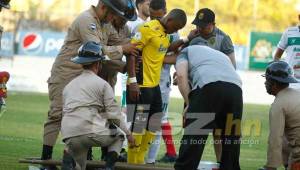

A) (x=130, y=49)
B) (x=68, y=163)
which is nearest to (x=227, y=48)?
(x=130, y=49)

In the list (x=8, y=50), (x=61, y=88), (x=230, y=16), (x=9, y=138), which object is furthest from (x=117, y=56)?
(x=230, y=16)

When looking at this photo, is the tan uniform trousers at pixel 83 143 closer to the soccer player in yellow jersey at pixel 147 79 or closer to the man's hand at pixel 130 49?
the soccer player in yellow jersey at pixel 147 79

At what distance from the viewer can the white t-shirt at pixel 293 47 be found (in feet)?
37.7

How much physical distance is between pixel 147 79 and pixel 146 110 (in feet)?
1.31

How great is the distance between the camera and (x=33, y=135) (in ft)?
44.1

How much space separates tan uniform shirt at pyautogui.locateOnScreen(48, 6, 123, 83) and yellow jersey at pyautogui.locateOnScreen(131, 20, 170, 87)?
0.48m

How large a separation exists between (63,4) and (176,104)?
3969cm

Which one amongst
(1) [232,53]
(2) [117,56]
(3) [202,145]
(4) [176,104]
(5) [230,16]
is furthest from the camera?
(5) [230,16]

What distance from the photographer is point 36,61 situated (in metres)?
37.8

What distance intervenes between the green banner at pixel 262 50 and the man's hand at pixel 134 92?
31652mm

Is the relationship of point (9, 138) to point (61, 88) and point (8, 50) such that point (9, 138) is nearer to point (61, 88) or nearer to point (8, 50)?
point (61, 88)

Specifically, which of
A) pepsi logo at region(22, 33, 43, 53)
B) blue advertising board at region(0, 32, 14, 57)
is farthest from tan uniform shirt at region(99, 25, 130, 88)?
pepsi logo at region(22, 33, 43, 53)

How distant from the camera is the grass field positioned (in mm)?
11164

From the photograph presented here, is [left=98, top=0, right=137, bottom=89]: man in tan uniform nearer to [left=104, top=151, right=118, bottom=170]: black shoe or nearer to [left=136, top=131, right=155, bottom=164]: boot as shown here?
[left=136, top=131, right=155, bottom=164]: boot
